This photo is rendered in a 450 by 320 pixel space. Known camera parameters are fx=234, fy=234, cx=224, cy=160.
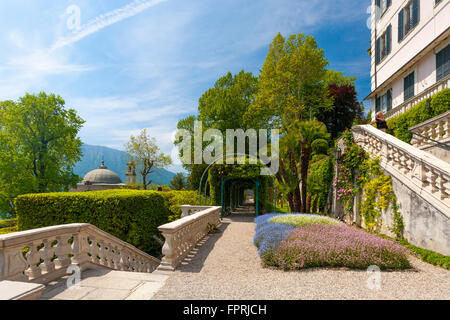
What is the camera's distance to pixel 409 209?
20.2 ft

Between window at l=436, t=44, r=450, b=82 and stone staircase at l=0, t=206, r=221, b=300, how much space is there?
13.6 metres

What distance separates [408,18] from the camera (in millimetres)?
13688

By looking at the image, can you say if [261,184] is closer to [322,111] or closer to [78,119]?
[322,111]

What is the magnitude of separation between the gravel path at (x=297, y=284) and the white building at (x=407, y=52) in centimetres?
906

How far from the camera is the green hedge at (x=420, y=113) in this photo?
906cm

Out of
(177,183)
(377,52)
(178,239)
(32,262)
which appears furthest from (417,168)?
(177,183)

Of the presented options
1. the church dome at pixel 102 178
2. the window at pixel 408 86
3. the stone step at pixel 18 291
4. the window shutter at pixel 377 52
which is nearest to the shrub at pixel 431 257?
the stone step at pixel 18 291

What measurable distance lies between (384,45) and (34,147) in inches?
1129

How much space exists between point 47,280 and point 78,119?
23.6 m

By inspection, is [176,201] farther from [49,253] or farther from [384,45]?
[384,45]

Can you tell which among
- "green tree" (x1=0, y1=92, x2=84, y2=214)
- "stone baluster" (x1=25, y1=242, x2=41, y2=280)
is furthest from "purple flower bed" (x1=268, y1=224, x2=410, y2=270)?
"green tree" (x1=0, y1=92, x2=84, y2=214)

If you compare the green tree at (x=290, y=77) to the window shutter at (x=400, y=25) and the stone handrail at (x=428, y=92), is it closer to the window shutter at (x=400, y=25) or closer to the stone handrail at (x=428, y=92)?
the window shutter at (x=400, y=25)
